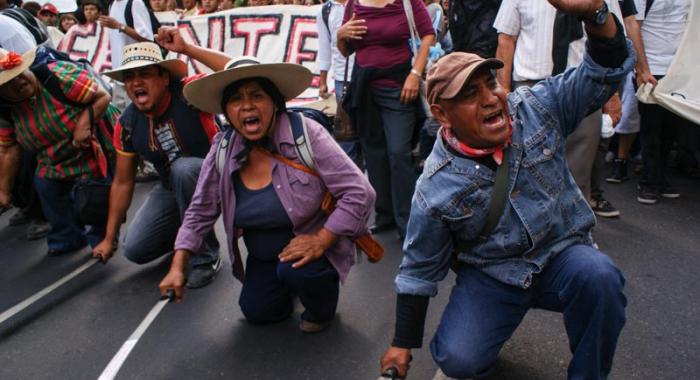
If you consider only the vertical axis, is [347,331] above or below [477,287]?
below

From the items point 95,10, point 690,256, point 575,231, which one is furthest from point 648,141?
point 95,10

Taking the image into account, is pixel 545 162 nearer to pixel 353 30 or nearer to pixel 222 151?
pixel 222 151

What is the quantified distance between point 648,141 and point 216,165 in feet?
10.9

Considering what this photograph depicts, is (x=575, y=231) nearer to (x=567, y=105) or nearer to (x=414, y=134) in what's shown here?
(x=567, y=105)

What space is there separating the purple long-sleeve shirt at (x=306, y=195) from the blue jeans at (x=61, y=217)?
176 centimetres

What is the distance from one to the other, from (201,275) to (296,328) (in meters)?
0.90

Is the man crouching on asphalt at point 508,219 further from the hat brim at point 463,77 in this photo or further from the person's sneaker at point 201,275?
the person's sneaker at point 201,275

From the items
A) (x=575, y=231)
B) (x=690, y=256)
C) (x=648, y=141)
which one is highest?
(x=575, y=231)

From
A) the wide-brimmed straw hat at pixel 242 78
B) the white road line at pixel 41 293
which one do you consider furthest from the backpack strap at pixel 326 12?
the white road line at pixel 41 293

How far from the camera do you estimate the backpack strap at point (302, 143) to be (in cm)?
286

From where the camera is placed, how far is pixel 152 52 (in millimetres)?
3516

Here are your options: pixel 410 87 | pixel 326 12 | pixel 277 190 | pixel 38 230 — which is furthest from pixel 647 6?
pixel 38 230

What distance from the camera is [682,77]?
4.47 metres

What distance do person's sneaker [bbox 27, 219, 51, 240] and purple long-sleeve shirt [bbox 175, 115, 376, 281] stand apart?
2654 mm
